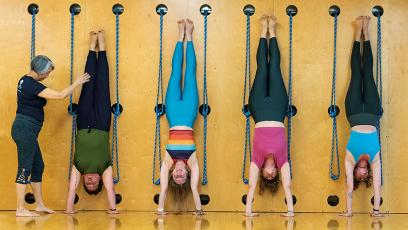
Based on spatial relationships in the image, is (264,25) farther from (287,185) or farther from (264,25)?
(287,185)

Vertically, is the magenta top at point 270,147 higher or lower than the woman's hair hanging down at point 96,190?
higher

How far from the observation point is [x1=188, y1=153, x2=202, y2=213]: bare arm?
435cm

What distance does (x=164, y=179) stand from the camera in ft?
14.4

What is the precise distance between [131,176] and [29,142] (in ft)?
2.89

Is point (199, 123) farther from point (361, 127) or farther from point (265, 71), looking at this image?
point (361, 127)

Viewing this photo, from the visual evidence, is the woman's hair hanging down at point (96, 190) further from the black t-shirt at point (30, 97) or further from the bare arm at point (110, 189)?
the black t-shirt at point (30, 97)

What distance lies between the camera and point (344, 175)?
4.57 meters

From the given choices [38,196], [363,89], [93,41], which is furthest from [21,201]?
[363,89]

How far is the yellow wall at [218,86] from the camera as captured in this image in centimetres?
458

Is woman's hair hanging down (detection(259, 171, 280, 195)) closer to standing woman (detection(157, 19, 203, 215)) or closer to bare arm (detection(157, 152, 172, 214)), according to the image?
standing woman (detection(157, 19, 203, 215))

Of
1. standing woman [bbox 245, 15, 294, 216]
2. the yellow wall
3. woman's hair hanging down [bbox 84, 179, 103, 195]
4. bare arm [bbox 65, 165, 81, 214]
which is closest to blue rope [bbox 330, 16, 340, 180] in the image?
the yellow wall

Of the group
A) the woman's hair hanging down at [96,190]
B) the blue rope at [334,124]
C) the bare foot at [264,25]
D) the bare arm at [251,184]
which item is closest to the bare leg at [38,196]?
the woman's hair hanging down at [96,190]

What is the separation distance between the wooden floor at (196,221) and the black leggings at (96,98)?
703mm

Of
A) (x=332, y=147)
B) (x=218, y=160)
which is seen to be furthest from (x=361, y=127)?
(x=218, y=160)
